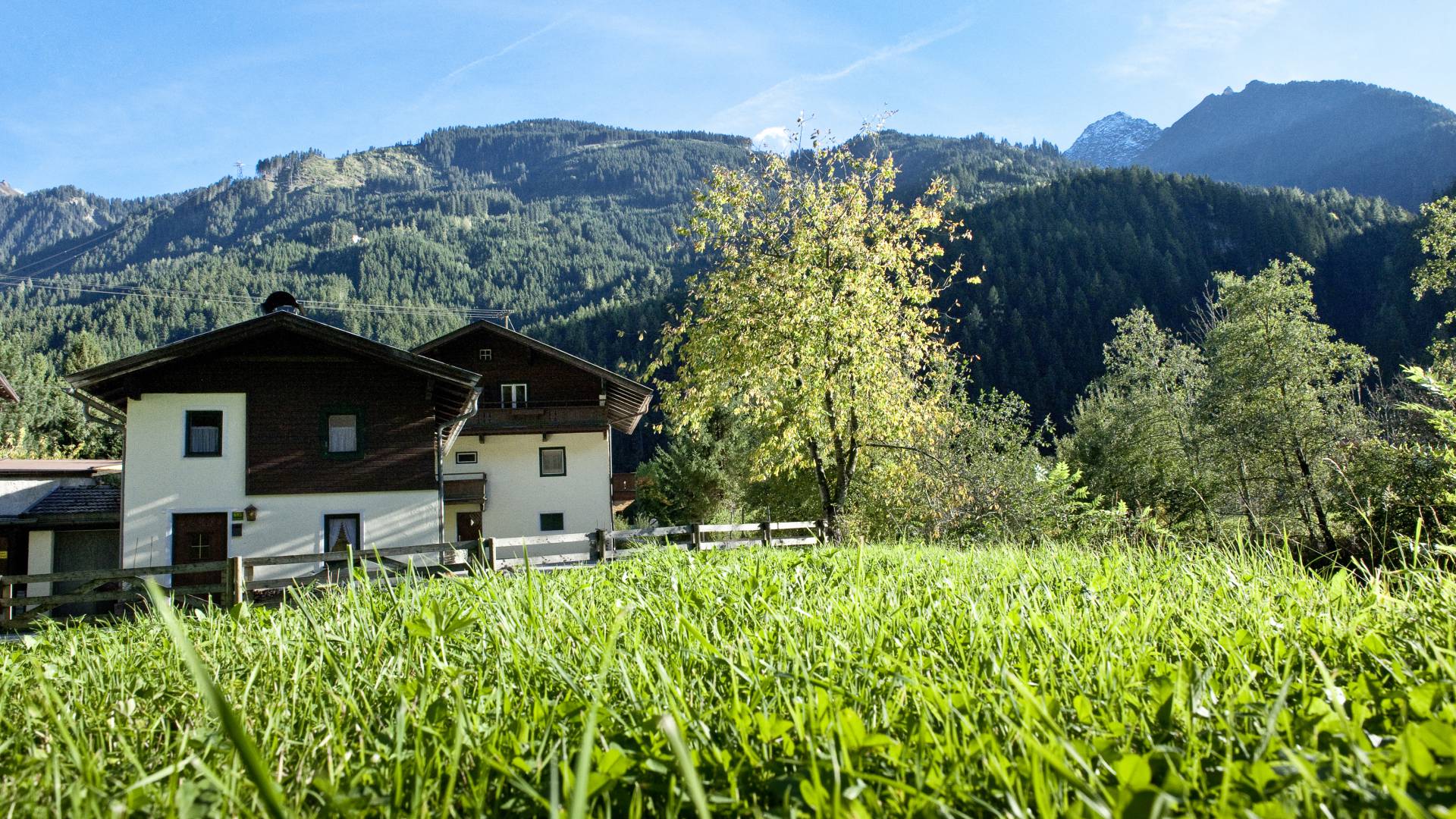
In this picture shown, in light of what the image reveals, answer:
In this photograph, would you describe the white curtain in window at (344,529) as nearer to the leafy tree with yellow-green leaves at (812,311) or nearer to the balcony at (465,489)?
the balcony at (465,489)

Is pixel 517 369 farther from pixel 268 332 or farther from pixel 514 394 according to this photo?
Answer: pixel 268 332

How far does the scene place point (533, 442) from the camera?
107ft

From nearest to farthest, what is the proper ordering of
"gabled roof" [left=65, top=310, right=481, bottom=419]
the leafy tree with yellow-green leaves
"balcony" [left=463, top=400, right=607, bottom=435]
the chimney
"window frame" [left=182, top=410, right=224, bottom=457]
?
the leafy tree with yellow-green leaves < "gabled roof" [left=65, top=310, right=481, bottom=419] < "window frame" [left=182, top=410, right=224, bottom=457] < the chimney < "balcony" [left=463, top=400, right=607, bottom=435]

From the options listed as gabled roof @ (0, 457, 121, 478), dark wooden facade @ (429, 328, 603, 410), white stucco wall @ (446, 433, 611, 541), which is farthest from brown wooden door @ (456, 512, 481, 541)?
gabled roof @ (0, 457, 121, 478)

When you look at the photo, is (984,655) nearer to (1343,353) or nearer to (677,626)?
(677,626)

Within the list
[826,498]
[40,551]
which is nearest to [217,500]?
[40,551]

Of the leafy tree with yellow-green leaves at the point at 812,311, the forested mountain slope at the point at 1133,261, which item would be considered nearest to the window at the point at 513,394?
the leafy tree with yellow-green leaves at the point at 812,311

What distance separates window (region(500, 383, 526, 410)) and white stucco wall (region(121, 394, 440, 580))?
1033cm

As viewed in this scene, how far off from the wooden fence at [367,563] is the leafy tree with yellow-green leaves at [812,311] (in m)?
2.40

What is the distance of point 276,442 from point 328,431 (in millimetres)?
1239

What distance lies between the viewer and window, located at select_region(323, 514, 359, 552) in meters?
21.3

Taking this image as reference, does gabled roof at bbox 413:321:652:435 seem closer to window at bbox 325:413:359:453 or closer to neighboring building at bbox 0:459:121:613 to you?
window at bbox 325:413:359:453

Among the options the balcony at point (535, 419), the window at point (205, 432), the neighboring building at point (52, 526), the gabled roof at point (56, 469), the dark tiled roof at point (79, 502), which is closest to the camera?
the window at point (205, 432)

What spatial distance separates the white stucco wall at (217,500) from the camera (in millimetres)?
20453
